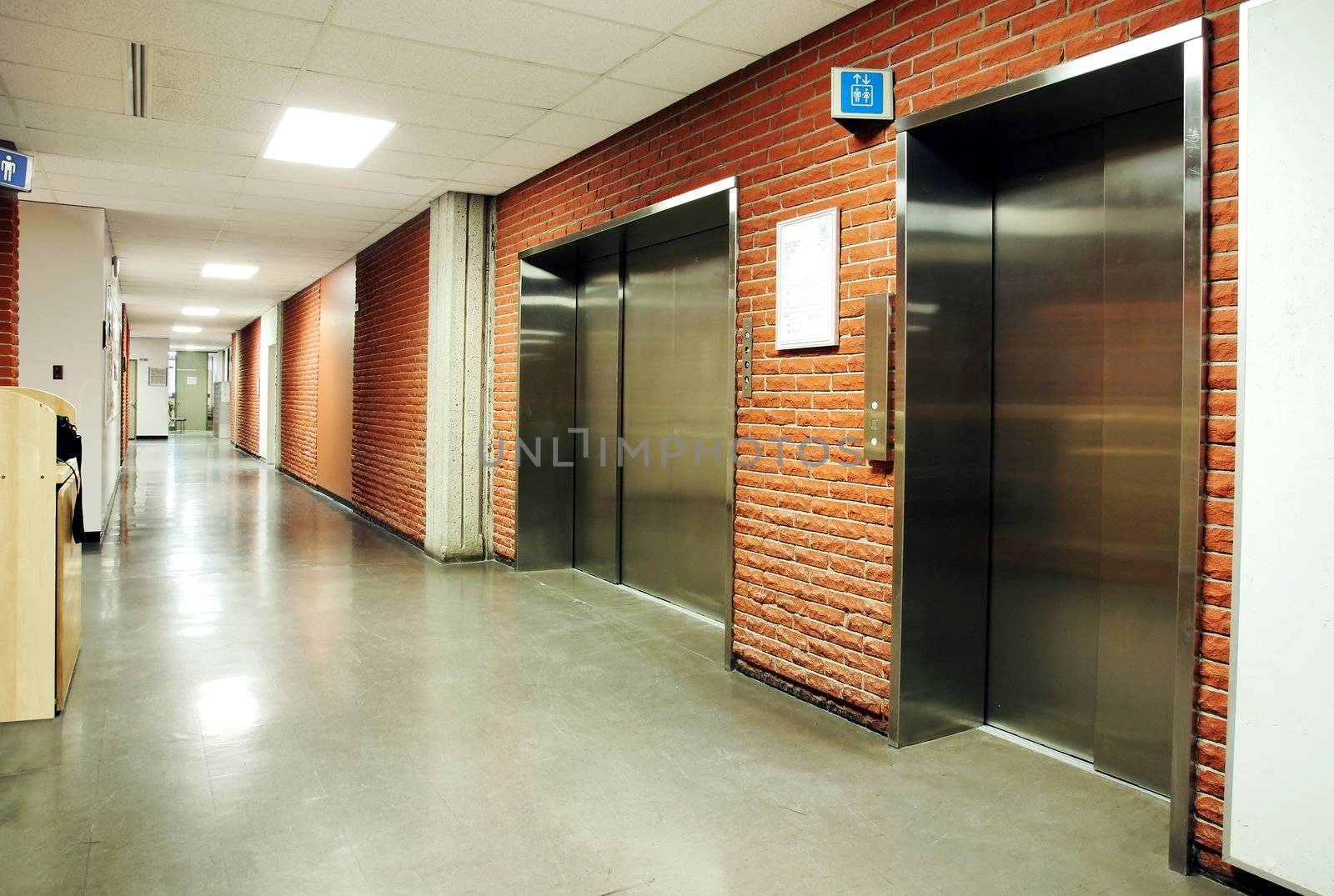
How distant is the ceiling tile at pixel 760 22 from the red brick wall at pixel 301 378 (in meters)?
9.96

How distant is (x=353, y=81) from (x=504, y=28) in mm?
1069

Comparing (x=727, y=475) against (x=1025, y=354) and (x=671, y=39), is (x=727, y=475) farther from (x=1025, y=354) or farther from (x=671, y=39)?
(x=671, y=39)

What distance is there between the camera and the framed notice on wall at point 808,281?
3.59 m

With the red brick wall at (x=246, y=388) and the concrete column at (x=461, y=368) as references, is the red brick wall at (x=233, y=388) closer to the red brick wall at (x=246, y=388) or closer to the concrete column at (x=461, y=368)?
Result: the red brick wall at (x=246, y=388)

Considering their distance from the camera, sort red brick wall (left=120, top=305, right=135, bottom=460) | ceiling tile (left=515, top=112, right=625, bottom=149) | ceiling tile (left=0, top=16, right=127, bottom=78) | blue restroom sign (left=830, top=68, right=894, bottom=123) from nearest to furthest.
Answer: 1. blue restroom sign (left=830, top=68, right=894, bottom=123)
2. ceiling tile (left=0, top=16, right=127, bottom=78)
3. ceiling tile (left=515, top=112, right=625, bottom=149)
4. red brick wall (left=120, top=305, right=135, bottom=460)

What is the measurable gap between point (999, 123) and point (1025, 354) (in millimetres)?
859

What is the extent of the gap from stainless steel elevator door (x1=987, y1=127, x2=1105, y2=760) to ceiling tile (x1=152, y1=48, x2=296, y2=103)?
3445 mm

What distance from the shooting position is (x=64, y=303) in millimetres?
7051

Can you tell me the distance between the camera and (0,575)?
3400mm

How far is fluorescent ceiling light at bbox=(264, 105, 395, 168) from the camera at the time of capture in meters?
5.04

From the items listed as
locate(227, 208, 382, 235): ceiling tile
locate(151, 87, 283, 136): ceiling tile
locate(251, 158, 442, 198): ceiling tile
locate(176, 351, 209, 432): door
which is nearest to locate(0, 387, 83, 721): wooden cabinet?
locate(151, 87, 283, 136): ceiling tile

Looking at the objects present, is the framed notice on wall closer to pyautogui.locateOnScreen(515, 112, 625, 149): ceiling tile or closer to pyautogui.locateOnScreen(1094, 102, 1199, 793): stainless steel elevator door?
pyautogui.locateOnScreen(1094, 102, 1199, 793): stainless steel elevator door

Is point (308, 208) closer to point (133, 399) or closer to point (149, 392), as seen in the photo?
point (133, 399)

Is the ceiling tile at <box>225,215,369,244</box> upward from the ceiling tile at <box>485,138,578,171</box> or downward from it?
upward
